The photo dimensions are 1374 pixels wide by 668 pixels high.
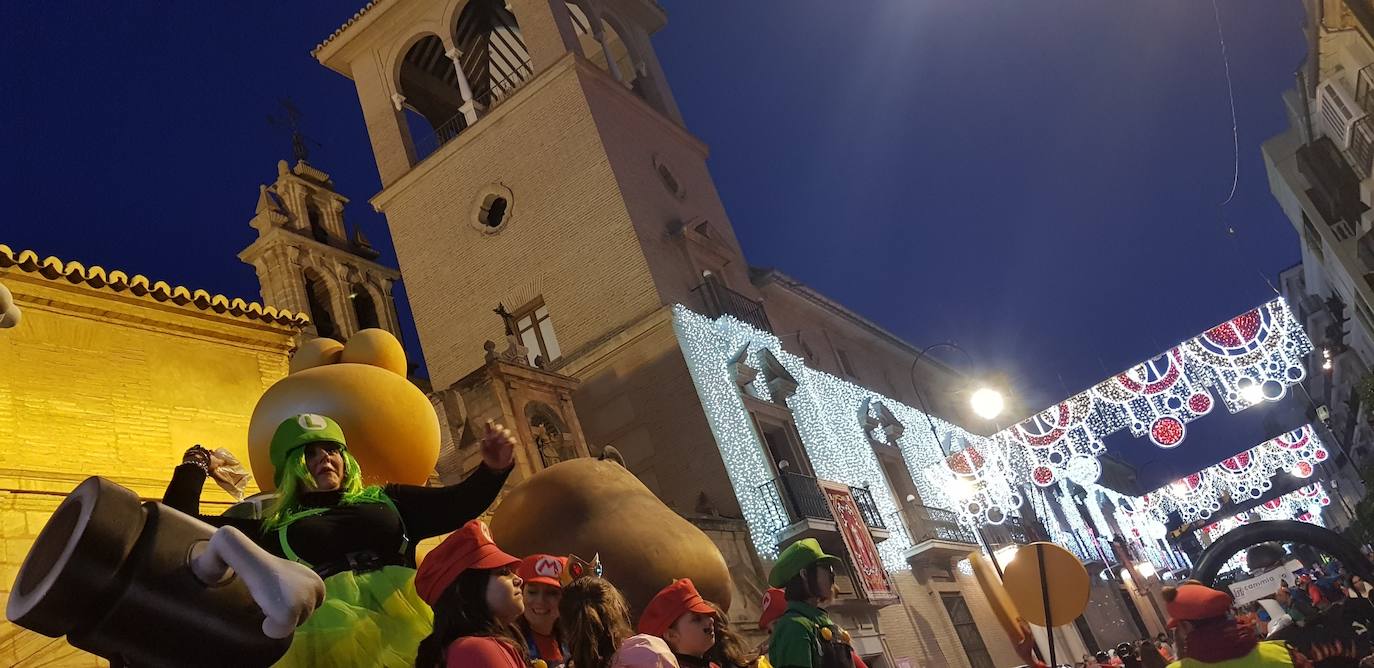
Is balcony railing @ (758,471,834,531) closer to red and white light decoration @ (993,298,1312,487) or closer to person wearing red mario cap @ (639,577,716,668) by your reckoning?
red and white light decoration @ (993,298,1312,487)

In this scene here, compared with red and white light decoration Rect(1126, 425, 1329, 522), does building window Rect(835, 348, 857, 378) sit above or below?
above

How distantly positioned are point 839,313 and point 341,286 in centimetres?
1257

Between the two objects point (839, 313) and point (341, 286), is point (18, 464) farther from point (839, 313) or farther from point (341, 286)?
point (839, 313)

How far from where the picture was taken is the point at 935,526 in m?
22.0

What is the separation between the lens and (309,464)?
12.4 feet

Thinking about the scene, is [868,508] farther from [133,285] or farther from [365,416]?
[365,416]

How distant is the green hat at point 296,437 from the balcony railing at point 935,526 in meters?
18.2

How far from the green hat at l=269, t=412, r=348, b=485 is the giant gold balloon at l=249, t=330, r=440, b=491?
4.84ft

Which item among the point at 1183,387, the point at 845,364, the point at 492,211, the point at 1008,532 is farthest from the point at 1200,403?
the point at 492,211

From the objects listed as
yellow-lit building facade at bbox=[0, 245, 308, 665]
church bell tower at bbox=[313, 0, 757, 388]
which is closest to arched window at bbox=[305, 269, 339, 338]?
church bell tower at bbox=[313, 0, 757, 388]

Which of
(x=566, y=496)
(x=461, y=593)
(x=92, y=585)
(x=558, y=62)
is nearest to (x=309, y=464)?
(x=461, y=593)

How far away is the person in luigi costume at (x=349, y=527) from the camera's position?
3295 millimetres

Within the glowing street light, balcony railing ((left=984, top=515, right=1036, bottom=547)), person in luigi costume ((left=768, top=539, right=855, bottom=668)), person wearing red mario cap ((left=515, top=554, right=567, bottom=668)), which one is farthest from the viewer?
balcony railing ((left=984, top=515, right=1036, bottom=547))

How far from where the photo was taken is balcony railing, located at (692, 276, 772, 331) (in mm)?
19172
